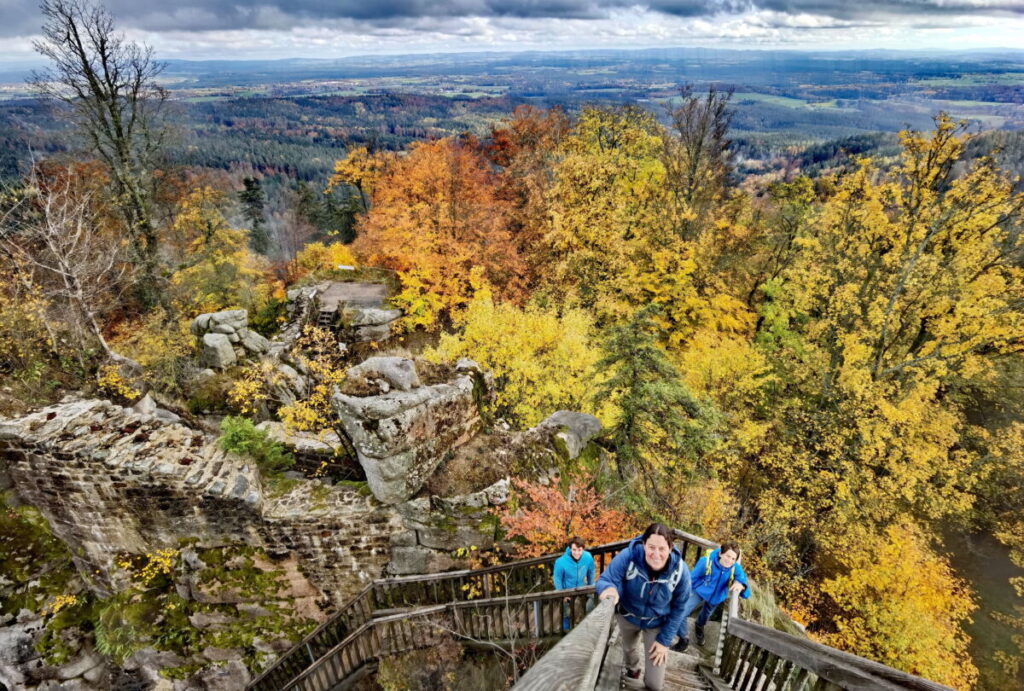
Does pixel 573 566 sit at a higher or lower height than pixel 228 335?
higher

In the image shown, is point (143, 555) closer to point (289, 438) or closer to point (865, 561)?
point (289, 438)

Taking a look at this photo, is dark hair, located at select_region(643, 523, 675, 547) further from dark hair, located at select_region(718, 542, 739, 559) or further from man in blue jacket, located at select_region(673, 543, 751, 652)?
dark hair, located at select_region(718, 542, 739, 559)

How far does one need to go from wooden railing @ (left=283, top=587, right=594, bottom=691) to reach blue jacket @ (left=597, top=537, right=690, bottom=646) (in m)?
1.73

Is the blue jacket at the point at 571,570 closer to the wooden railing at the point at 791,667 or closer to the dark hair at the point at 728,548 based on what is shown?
the dark hair at the point at 728,548

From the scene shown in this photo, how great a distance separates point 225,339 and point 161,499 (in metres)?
10.5

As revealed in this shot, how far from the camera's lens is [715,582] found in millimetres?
6191

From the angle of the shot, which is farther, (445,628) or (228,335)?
(228,335)

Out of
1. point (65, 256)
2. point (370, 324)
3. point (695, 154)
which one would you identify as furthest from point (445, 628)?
point (695, 154)

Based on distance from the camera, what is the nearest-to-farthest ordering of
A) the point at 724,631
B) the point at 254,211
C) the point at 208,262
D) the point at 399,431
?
the point at 724,631, the point at 399,431, the point at 208,262, the point at 254,211

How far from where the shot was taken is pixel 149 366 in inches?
691

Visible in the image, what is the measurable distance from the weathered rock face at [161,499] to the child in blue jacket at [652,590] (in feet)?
22.3

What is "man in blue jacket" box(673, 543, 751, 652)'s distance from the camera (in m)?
6.06

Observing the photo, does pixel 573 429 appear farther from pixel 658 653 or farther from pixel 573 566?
pixel 658 653

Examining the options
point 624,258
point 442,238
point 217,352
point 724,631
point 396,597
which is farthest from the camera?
point 624,258
